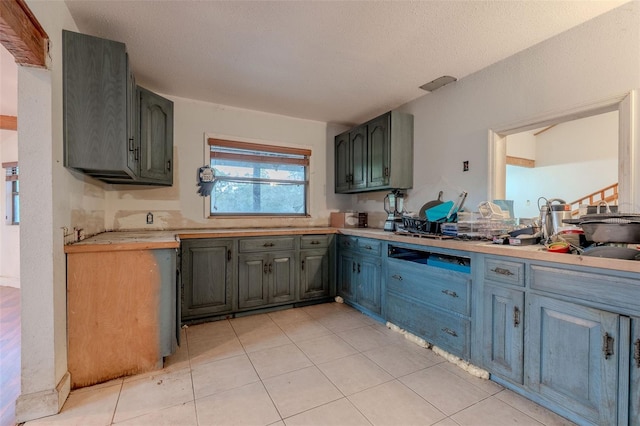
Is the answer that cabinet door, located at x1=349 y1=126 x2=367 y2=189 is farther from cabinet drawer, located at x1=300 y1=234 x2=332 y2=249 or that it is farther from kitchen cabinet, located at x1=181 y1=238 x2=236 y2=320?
kitchen cabinet, located at x1=181 y1=238 x2=236 y2=320

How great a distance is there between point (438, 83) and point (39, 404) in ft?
12.5

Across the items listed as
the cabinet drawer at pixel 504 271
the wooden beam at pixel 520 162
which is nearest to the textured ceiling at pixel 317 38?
the cabinet drawer at pixel 504 271

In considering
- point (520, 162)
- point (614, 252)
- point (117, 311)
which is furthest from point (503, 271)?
point (520, 162)

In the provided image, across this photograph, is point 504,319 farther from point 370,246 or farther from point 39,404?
point 39,404

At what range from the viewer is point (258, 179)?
3717mm

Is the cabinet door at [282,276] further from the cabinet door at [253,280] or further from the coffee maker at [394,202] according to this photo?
the coffee maker at [394,202]

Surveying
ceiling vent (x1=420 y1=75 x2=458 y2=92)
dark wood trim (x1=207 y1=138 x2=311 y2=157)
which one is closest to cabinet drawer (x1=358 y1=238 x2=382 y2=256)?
dark wood trim (x1=207 y1=138 x2=311 y2=157)

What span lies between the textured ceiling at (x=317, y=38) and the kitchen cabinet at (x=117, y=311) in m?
1.57

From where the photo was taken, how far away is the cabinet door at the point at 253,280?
3.00 m

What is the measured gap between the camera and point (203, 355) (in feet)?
7.26

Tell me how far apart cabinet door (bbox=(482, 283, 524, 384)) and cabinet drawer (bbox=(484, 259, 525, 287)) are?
0.17ft

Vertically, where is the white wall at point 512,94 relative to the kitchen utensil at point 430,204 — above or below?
above

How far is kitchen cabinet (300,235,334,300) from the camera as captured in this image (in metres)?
3.33

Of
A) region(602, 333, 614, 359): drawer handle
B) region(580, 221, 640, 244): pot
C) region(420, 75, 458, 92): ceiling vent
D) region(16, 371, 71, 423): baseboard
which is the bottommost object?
region(16, 371, 71, 423): baseboard
